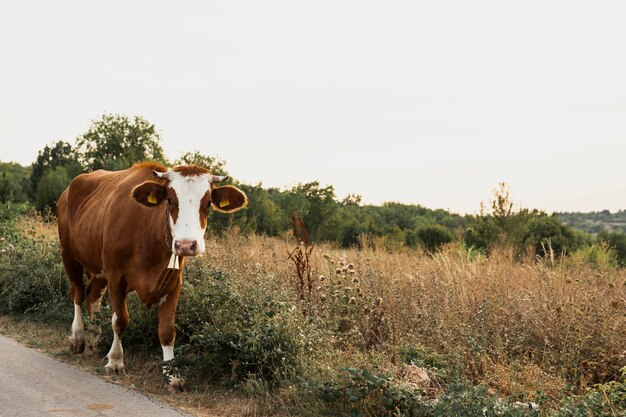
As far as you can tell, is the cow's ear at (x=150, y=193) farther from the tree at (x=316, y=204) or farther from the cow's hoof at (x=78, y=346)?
the tree at (x=316, y=204)

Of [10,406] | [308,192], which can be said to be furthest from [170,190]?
[308,192]

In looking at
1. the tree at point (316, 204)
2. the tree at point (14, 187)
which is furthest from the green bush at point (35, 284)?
the tree at point (14, 187)

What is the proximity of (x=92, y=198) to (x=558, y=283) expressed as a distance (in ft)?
20.0

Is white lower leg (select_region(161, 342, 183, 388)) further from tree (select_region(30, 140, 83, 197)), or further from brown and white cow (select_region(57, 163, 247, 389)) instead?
tree (select_region(30, 140, 83, 197))

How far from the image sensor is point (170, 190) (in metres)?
6.52

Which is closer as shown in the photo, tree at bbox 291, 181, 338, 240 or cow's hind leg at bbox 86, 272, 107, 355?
cow's hind leg at bbox 86, 272, 107, 355

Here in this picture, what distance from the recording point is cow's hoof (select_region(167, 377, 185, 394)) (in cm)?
649

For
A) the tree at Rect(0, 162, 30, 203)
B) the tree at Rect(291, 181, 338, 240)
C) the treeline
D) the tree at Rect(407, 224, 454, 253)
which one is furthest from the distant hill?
the tree at Rect(0, 162, 30, 203)

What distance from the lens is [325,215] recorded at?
135ft

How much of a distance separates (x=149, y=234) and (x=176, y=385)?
1.59m

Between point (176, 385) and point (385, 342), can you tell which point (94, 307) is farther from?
point (385, 342)

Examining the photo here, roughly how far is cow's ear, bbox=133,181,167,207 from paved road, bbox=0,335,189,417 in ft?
6.27

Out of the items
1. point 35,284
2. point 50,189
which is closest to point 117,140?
point 50,189

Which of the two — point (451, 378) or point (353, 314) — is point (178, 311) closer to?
point (353, 314)
